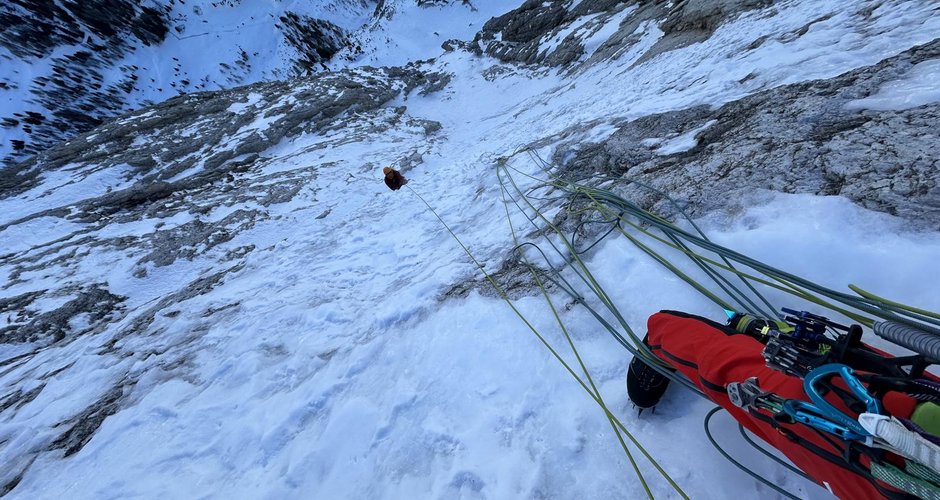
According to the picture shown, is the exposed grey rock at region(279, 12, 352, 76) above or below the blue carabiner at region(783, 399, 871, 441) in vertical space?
above

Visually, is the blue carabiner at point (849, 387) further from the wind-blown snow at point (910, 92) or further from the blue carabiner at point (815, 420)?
the wind-blown snow at point (910, 92)

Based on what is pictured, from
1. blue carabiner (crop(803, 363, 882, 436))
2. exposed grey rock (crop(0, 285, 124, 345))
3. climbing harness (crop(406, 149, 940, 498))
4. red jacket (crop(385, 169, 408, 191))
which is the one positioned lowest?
climbing harness (crop(406, 149, 940, 498))

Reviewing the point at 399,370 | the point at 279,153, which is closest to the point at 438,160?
the point at 279,153

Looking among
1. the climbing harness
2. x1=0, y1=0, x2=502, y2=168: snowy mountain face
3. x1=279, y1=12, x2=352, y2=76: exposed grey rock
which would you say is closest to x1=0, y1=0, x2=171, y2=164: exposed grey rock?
x1=0, y1=0, x2=502, y2=168: snowy mountain face

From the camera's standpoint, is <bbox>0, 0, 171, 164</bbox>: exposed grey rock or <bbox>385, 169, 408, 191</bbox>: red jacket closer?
<bbox>385, 169, 408, 191</bbox>: red jacket

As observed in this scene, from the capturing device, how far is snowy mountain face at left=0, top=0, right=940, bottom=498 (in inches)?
91.1

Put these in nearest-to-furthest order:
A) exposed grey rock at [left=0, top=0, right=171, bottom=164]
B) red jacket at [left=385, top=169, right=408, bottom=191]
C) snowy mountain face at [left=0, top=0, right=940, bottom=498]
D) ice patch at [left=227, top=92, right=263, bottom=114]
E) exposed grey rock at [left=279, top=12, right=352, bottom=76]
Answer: snowy mountain face at [left=0, top=0, right=940, bottom=498]
red jacket at [left=385, top=169, right=408, bottom=191]
ice patch at [left=227, top=92, right=263, bottom=114]
exposed grey rock at [left=0, top=0, right=171, bottom=164]
exposed grey rock at [left=279, top=12, right=352, bottom=76]

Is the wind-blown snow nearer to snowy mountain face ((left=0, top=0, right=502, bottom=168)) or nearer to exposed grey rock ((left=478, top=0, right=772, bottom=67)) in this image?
exposed grey rock ((left=478, top=0, right=772, bottom=67))

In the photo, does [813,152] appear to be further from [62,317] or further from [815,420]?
[62,317]

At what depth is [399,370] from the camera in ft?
10.8

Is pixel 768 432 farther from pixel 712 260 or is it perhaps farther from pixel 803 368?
pixel 712 260

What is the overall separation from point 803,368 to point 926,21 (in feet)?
17.3

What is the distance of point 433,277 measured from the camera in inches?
179

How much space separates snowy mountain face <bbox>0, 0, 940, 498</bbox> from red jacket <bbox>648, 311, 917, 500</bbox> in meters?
0.47
